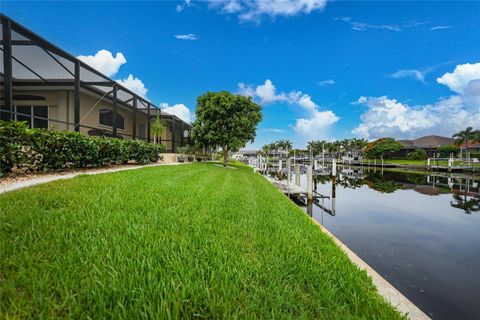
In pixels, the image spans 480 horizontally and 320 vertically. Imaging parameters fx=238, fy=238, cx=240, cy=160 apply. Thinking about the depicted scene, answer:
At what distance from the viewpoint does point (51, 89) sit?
1508cm

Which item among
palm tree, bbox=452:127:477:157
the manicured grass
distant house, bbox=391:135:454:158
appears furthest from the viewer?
distant house, bbox=391:135:454:158

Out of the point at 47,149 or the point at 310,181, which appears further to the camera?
the point at 310,181

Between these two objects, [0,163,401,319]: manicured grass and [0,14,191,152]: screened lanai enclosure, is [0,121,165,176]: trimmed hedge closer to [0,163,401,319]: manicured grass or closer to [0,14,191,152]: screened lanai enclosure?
[0,14,191,152]: screened lanai enclosure

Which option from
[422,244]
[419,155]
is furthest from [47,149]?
[419,155]

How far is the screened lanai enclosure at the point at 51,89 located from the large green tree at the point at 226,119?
14.2 ft

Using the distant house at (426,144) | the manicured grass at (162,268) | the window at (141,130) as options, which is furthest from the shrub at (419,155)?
the manicured grass at (162,268)

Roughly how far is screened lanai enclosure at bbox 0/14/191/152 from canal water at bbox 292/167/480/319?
11.1 metres

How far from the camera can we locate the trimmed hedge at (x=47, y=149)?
19.5ft

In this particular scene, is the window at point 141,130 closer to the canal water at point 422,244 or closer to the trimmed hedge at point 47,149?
the trimmed hedge at point 47,149

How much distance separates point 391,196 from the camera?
18.5 meters

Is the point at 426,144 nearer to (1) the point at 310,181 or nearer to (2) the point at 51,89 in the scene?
(1) the point at 310,181

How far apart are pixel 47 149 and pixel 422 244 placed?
12.6m

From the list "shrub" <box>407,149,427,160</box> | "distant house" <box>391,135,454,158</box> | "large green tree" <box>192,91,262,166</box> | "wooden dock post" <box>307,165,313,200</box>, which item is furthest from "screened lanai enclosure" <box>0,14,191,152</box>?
"distant house" <box>391,135,454,158</box>

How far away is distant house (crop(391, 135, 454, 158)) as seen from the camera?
6291cm
